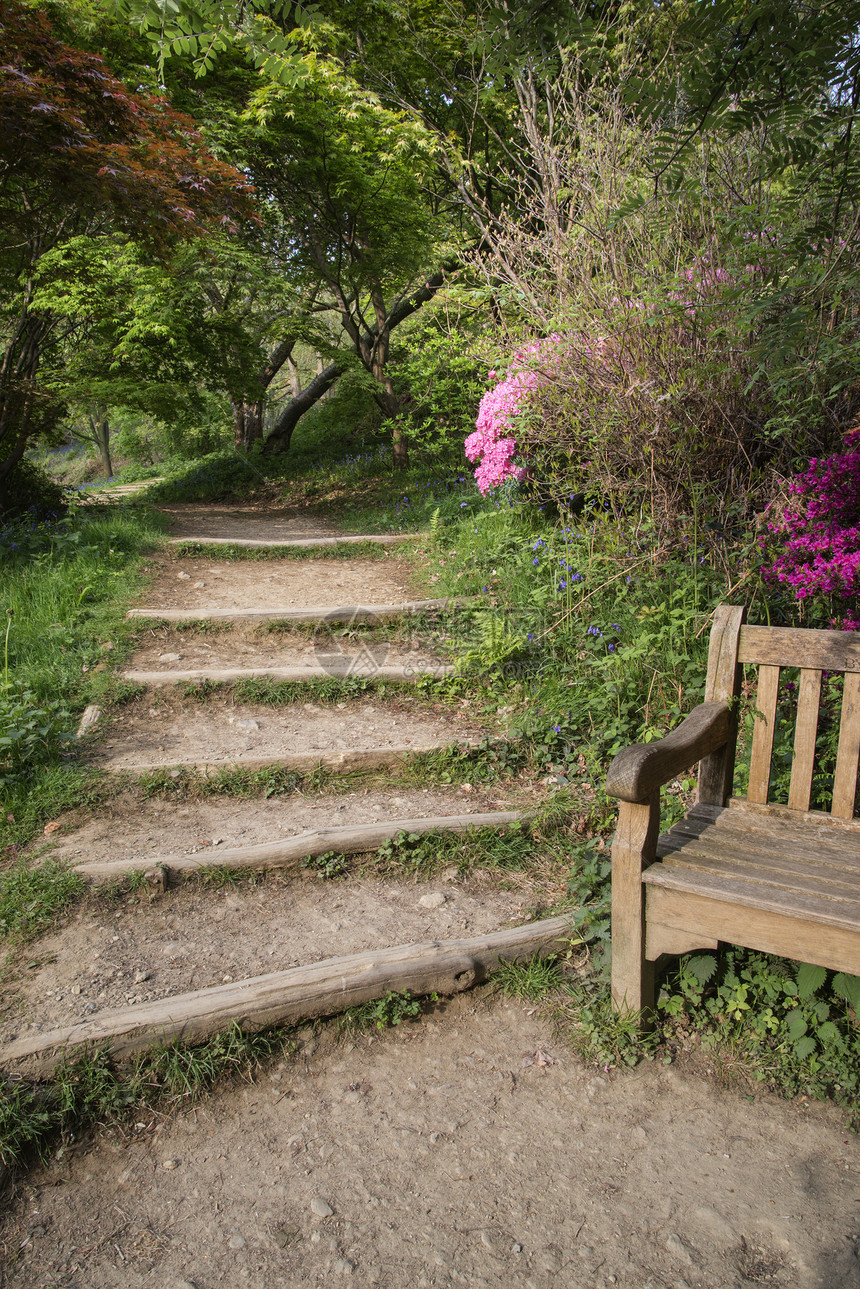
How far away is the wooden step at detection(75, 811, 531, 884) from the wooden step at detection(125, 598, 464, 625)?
206cm

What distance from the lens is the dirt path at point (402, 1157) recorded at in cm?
170

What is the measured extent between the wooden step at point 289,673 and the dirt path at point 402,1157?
1448 mm

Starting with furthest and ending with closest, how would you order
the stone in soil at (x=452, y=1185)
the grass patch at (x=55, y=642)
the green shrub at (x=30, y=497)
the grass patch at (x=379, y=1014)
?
the green shrub at (x=30, y=497)
the grass patch at (x=55, y=642)
the grass patch at (x=379, y=1014)
the stone in soil at (x=452, y=1185)

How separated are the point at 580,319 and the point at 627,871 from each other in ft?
9.17

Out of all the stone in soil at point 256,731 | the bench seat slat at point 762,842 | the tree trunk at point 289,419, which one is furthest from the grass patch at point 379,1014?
the tree trunk at point 289,419

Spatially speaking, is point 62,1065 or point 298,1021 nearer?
point 62,1065

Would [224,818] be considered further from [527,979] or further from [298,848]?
[527,979]

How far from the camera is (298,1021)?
2340 millimetres

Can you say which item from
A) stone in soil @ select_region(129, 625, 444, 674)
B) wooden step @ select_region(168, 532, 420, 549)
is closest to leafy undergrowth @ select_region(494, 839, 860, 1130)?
stone in soil @ select_region(129, 625, 444, 674)

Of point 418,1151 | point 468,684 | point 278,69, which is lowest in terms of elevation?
point 418,1151

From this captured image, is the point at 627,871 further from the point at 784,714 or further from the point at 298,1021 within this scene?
the point at 784,714

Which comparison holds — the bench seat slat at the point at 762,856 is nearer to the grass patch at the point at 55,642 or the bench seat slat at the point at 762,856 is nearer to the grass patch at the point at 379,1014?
the grass patch at the point at 379,1014

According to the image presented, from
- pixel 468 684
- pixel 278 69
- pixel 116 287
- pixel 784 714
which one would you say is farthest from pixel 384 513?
pixel 278 69

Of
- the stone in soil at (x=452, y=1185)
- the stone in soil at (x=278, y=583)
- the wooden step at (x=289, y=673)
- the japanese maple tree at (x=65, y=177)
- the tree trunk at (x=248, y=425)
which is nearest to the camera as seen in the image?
the stone in soil at (x=452, y=1185)
